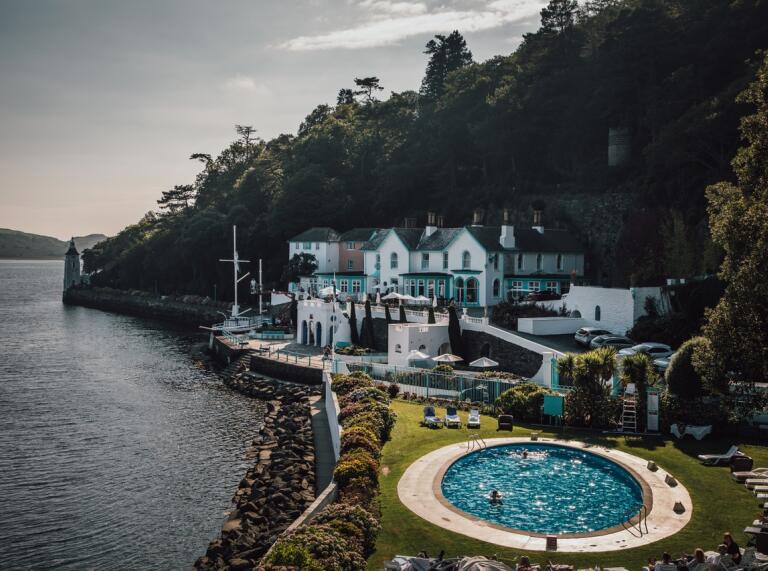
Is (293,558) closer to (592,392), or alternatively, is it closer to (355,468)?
(355,468)

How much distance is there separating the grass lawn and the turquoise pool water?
1810 millimetres

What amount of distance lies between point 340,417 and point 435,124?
211ft

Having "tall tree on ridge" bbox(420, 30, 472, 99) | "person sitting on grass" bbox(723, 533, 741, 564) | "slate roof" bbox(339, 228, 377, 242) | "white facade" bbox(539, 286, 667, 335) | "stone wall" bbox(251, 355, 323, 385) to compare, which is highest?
"tall tree on ridge" bbox(420, 30, 472, 99)

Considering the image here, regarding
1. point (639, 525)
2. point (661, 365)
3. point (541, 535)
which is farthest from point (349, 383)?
point (639, 525)

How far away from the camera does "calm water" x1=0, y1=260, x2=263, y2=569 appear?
25.0 m

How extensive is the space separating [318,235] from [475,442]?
202ft

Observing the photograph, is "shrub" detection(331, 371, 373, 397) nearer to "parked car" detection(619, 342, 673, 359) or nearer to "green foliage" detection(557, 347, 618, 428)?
"green foliage" detection(557, 347, 618, 428)

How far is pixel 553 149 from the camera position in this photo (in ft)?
257

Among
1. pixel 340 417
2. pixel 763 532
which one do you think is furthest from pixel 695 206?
pixel 763 532

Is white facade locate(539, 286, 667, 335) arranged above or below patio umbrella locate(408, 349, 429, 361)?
above

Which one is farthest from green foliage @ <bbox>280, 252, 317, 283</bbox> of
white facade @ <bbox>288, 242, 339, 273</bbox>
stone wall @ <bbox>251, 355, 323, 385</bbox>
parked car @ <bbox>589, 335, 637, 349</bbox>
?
parked car @ <bbox>589, 335, 637, 349</bbox>

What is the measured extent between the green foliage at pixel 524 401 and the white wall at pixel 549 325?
536 inches

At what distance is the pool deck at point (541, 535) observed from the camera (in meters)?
18.5

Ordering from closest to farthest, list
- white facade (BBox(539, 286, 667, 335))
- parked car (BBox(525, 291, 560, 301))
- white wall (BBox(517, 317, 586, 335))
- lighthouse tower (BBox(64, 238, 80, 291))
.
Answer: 1. white facade (BBox(539, 286, 667, 335))
2. white wall (BBox(517, 317, 586, 335))
3. parked car (BBox(525, 291, 560, 301))
4. lighthouse tower (BBox(64, 238, 80, 291))
